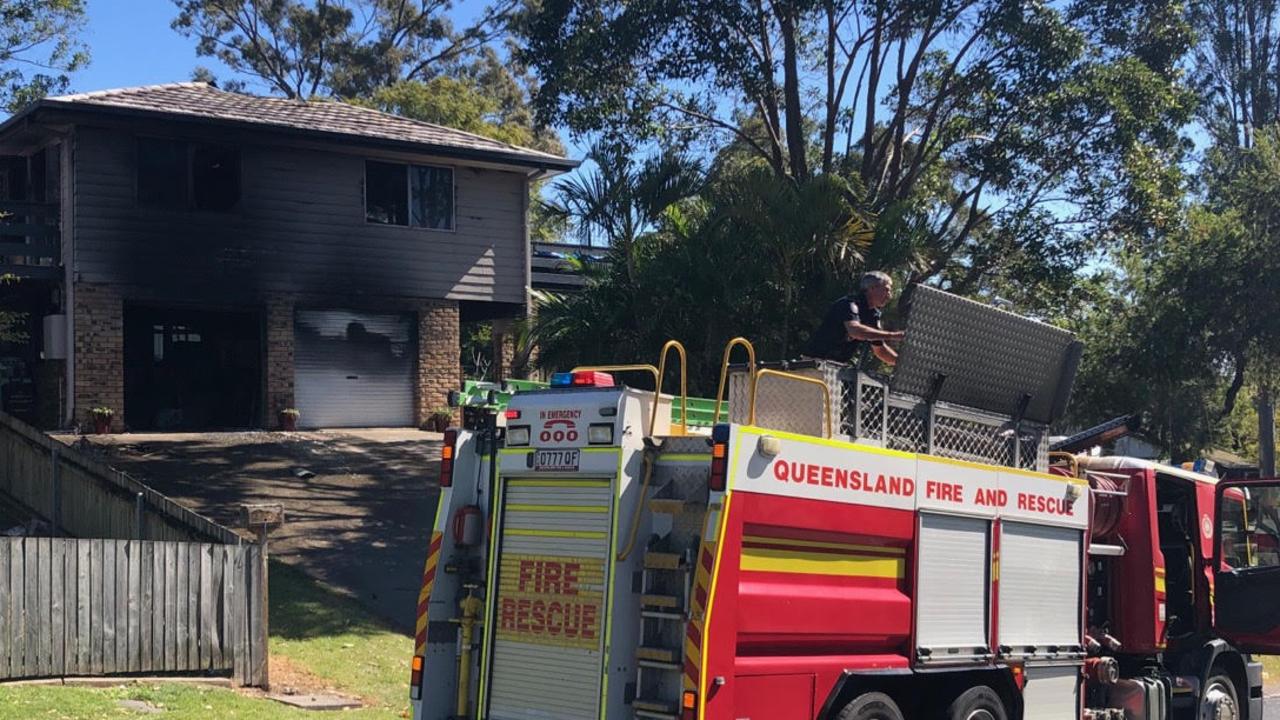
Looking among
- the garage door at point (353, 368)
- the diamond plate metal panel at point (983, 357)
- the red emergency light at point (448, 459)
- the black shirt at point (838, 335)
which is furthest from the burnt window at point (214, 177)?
the diamond plate metal panel at point (983, 357)

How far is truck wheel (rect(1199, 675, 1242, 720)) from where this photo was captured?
1047 centimetres

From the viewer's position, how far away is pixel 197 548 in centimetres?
1173

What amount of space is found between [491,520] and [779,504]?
171 centimetres

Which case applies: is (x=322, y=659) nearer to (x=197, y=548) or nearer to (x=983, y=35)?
(x=197, y=548)

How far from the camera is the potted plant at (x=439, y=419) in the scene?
2612cm

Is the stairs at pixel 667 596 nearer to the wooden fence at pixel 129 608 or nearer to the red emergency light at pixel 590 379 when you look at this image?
the red emergency light at pixel 590 379

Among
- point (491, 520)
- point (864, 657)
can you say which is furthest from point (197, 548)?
point (864, 657)

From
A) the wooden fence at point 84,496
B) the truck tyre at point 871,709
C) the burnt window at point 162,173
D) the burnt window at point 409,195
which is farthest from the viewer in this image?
the burnt window at point 409,195

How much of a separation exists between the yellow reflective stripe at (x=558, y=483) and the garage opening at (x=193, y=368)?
19.7m

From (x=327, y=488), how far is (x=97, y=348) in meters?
6.09

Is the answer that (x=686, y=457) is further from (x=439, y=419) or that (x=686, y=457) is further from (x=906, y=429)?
(x=439, y=419)

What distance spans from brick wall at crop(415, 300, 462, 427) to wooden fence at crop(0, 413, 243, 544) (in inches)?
354

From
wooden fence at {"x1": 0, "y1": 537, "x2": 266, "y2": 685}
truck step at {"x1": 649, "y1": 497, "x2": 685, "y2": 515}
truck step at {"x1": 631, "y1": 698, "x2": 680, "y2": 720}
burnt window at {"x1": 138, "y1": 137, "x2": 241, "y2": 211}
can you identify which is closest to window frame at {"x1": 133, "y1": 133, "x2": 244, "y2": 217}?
burnt window at {"x1": 138, "y1": 137, "x2": 241, "y2": 211}

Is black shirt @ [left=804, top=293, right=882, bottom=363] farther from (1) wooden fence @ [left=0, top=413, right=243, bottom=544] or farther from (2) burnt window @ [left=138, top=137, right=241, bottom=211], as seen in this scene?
(2) burnt window @ [left=138, top=137, right=241, bottom=211]
